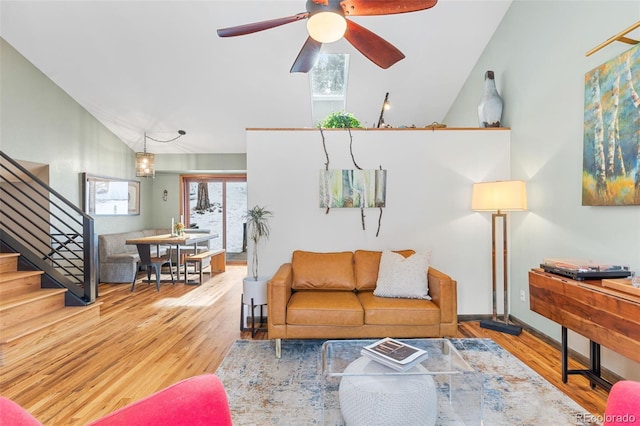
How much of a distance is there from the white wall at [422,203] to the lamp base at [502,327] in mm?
242

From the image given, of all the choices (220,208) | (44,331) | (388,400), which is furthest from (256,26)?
(220,208)

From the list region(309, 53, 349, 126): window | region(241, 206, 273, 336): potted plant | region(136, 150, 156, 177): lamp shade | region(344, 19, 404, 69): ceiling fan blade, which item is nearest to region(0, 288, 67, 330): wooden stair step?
region(241, 206, 273, 336): potted plant

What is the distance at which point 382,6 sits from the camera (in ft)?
6.51

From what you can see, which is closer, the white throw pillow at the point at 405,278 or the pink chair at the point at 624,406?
the pink chair at the point at 624,406

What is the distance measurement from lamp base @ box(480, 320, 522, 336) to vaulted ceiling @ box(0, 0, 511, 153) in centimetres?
333

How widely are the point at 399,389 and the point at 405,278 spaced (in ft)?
4.42

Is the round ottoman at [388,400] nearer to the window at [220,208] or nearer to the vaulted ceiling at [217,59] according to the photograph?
the vaulted ceiling at [217,59]

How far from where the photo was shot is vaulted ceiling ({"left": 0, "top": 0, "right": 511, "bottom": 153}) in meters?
3.73

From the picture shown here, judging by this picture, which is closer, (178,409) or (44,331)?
(178,409)

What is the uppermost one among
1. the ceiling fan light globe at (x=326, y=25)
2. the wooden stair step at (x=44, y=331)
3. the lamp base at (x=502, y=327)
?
the ceiling fan light globe at (x=326, y=25)

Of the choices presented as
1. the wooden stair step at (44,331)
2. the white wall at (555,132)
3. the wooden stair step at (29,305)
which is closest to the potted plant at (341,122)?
the white wall at (555,132)

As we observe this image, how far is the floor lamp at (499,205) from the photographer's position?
2986mm

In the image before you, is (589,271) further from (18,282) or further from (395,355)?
(18,282)

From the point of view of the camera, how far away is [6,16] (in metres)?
3.81
